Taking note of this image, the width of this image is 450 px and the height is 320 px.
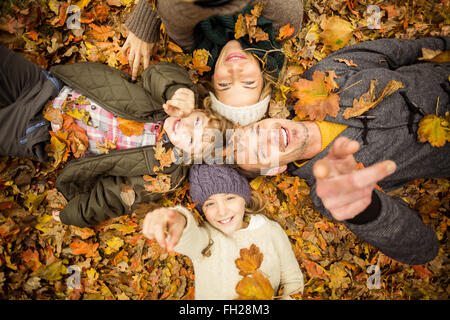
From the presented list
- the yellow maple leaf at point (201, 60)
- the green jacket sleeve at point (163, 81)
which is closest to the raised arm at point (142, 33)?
the green jacket sleeve at point (163, 81)

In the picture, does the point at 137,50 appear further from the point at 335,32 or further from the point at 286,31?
the point at 335,32

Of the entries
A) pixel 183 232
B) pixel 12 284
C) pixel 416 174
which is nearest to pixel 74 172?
pixel 12 284

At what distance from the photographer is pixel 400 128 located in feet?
7.75

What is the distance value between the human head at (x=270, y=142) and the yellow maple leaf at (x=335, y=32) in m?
1.30

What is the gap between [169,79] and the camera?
235 centimetres

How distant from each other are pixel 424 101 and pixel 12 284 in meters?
4.26

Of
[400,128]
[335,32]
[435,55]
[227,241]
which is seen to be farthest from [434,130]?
[227,241]

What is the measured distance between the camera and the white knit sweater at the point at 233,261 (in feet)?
7.56

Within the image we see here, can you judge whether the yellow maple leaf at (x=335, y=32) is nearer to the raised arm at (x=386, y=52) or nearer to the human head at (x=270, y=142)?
the raised arm at (x=386, y=52)

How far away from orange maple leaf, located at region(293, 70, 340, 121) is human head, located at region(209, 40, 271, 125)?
0.34 meters

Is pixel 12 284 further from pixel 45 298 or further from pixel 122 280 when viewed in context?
pixel 122 280

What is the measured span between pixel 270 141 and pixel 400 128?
4.16ft
